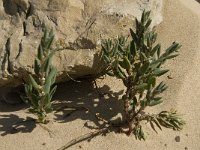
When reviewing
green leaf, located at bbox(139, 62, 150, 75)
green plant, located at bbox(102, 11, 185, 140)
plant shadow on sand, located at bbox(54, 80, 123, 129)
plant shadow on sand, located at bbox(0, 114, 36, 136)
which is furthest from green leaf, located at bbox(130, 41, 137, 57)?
plant shadow on sand, located at bbox(0, 114, 36, 136)

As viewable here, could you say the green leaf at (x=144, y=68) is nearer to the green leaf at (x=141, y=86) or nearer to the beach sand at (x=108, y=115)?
the green leaf at (x=141, y=86)

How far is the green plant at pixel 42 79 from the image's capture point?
2588 mm

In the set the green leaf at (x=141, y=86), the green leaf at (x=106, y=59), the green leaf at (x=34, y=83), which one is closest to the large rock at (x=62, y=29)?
the green leaf at (x=106, y=59)

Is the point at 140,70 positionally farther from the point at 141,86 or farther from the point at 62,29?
the point at 62,29

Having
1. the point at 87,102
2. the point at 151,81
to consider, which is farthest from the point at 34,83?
the point at 151,81

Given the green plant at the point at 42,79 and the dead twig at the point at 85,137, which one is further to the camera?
the dead twig at the point at 85,137

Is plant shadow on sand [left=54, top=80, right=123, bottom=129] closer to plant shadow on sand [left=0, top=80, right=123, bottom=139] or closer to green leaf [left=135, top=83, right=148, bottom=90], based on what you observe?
plant shadow on sand [left=0, top=80, right=123, bottom=139]

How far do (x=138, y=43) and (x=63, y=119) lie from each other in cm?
65

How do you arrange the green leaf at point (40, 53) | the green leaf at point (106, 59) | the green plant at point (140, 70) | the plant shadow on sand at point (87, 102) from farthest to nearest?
the plant shadow on sand at point (87, 102)
the green leaf at point (106, 59)
the green plant at point (140, 70)
the green leaf at point (40, 53)

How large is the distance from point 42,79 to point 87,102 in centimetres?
46

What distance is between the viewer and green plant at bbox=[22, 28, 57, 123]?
2.59 meters

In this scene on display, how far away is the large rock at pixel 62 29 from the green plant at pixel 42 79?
0.16 metres

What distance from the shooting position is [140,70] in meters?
2.70

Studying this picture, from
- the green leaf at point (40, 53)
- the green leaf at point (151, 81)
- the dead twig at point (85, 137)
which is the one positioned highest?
the green leaf at point (151, 81)
